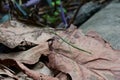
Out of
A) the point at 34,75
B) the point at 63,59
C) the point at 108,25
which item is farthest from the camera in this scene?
the point at 108,25

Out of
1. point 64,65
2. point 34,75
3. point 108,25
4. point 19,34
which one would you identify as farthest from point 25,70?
point 108,25

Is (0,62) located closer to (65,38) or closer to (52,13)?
(65,38)

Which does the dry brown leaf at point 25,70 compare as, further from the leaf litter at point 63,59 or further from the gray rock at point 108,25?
the gray rock at point 108,25

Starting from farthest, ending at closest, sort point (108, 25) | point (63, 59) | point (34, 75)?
point (108, 25) → point (63, 59) → point (34, 75)

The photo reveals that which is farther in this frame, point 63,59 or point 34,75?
point 63,59

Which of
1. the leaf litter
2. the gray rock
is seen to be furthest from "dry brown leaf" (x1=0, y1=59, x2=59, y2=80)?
the gray rock

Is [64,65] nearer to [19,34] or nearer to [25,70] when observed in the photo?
[25,70]

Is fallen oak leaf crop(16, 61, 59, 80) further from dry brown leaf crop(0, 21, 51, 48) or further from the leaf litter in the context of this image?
dry brown leaf crop(0, 21, 51, 48)
